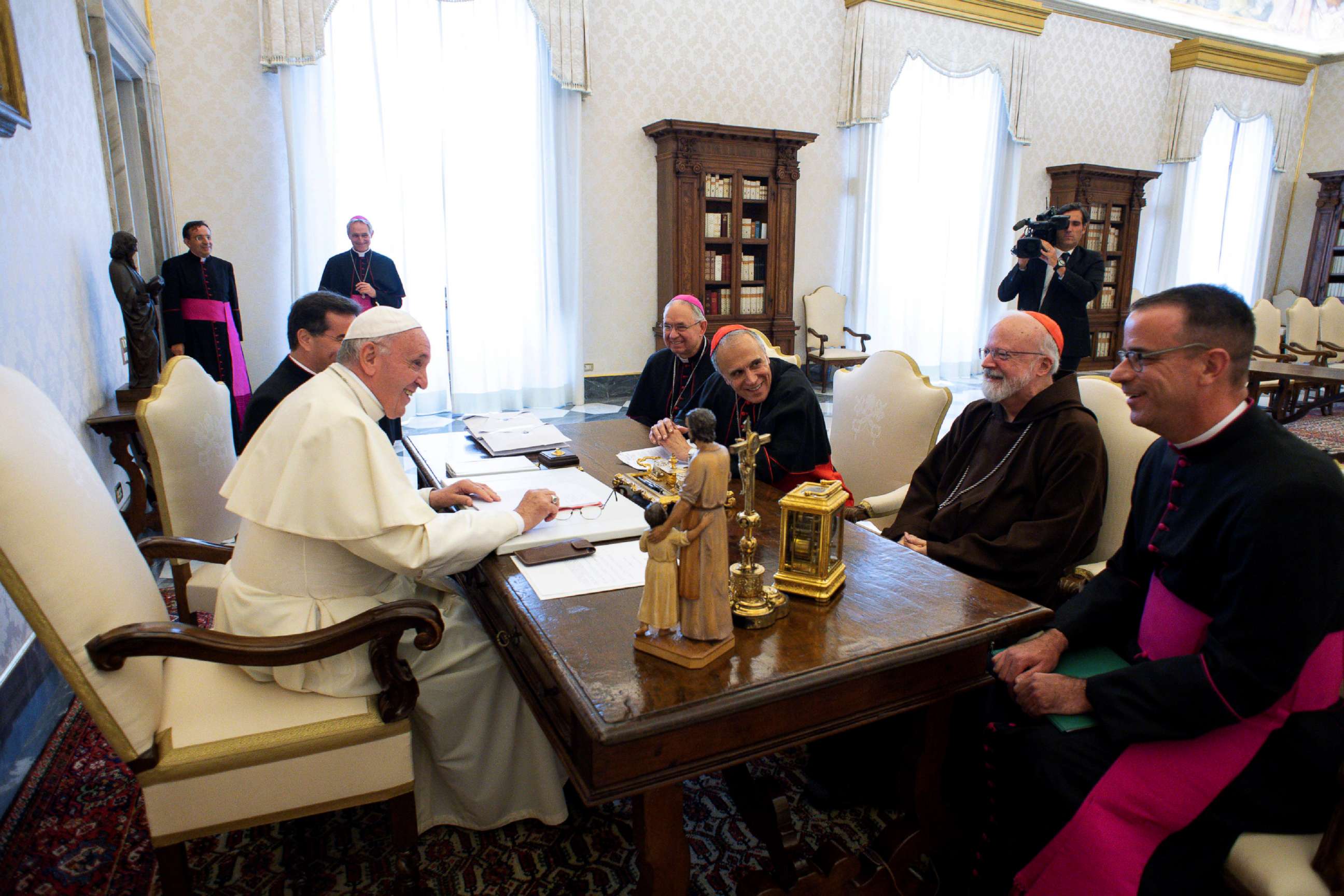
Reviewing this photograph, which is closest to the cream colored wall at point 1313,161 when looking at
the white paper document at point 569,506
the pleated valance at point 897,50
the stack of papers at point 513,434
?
the pleated valance at point 897,50

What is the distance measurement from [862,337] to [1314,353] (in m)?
4.94

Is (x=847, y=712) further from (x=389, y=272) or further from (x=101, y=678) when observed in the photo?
(x=389, y=272)

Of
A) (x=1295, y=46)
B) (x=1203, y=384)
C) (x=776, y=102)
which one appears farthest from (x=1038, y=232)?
(x=1295, y=46)

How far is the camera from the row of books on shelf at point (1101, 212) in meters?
9.89

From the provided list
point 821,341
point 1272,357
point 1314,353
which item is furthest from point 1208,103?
point 821,341

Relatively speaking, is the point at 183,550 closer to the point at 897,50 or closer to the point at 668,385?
the point at 668,385

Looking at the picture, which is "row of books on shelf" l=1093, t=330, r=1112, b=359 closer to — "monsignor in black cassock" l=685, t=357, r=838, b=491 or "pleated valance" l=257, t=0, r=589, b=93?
"pleated valance" l=257, t=0, r=589, b=93

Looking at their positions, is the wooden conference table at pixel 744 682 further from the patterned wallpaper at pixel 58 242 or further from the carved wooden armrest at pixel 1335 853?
the patterned wallpaper at pixel 58 242

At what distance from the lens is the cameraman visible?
5.52 meters

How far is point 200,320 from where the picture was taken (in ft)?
16.7

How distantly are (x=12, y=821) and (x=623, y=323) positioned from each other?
6.44 m

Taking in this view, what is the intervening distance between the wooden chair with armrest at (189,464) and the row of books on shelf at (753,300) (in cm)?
609

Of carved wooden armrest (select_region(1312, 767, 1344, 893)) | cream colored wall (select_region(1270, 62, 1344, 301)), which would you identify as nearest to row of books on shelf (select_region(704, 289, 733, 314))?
carved wooden armrest (select_region(1312, 767, 1344, 893))

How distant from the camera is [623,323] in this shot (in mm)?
7945
